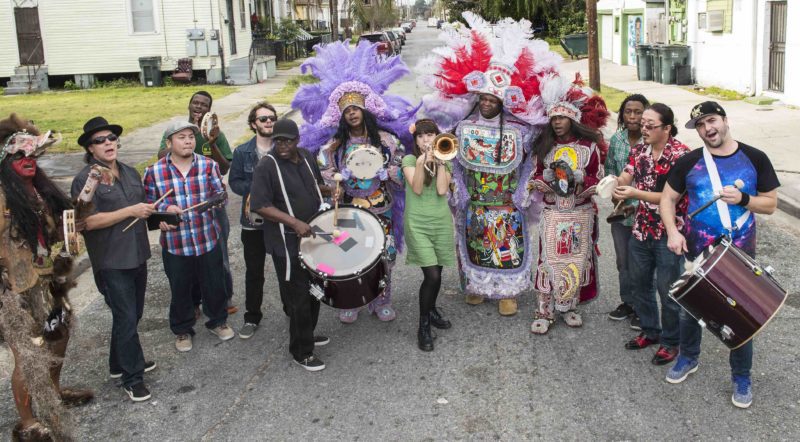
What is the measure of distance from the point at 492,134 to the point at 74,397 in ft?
10.6

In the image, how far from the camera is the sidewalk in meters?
9.95

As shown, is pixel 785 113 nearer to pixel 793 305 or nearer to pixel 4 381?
pixel 793 305

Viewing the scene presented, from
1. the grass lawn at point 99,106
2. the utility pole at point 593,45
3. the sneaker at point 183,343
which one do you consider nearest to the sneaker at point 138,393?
the sneaker at point 183,343

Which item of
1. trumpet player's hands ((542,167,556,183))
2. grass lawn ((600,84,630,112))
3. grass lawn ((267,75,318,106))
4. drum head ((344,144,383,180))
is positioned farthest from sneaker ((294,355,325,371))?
grass lawn ((267,75,318,106))

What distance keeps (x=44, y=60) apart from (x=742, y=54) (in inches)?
865

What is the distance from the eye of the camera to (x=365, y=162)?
17.9ft

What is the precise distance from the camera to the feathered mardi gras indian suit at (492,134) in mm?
5605

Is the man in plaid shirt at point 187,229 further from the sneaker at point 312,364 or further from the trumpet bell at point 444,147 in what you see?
the trumpet bell at point 444,147

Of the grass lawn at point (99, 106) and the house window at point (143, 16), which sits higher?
the house window at point (143, 16)

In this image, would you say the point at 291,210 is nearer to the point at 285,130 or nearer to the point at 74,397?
the point at 285,130

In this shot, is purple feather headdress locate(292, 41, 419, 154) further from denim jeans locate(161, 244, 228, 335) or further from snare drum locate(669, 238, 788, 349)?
snare drum locate(669, 238, 788, 349)

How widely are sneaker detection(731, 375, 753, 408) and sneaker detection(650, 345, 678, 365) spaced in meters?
0.59

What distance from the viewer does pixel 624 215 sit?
5301 millimetres

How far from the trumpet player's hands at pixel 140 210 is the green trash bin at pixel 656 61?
19.9m
